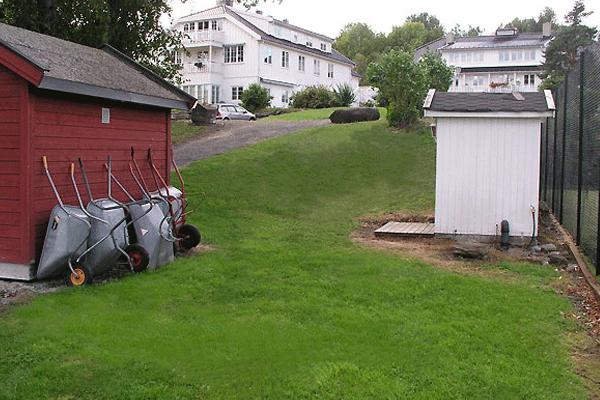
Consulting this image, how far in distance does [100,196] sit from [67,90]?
171cm

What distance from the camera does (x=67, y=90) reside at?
7.68m

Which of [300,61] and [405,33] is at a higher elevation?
[405,33]

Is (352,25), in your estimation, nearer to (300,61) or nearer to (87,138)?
(300,61)

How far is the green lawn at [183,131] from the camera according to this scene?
23.2 m

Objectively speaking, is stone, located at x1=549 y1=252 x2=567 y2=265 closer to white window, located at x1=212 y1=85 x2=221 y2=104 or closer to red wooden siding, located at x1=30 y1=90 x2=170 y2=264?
red wooden siding, located at x1=30 y1=90 x2=170 y2=264

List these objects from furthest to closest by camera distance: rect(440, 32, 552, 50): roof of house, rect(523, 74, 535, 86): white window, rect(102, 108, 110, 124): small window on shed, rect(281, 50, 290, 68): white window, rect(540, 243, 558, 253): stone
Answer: rect(440, 32, 552, 50): roof of house → rect(523, 74, 535, 86): white window → rect(281, 50, 290, 68): white window → rect(540, 243, 558, 253): stone → rect(102, 108, 110, 124): small window on shed

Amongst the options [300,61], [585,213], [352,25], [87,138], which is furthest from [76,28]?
[352,25]

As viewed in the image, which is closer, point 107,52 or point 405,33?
point 107,52

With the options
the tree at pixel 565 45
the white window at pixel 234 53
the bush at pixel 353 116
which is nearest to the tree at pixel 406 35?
the tree at pixel 565 45

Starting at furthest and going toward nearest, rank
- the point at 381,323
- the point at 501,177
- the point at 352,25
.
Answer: the point at 352,25 → the point at 501,177 → the point at 381,323

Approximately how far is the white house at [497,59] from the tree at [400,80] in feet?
179

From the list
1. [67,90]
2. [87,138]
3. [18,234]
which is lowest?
[18,234]

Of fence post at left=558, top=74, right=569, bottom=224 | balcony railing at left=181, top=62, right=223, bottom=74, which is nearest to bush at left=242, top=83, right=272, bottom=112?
balcony railing at left=181, top=62, right=223, bottom=74

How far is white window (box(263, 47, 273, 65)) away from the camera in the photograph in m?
46.0
